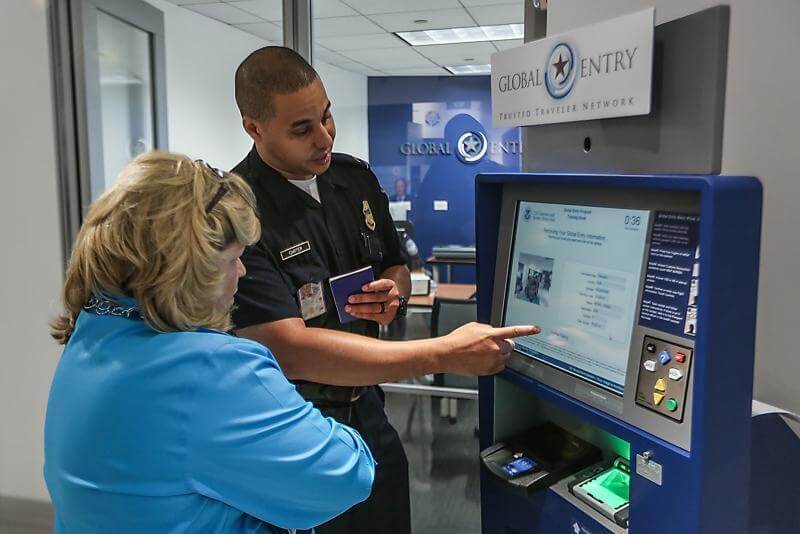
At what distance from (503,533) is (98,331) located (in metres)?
0.92

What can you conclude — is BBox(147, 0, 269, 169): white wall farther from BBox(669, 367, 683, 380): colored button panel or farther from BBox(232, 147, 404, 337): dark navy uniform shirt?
BBox(669, 367, 683, 380): colored button panel

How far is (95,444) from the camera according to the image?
0.88 metres

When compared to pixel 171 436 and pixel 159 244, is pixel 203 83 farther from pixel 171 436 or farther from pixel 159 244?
pixel 171 436

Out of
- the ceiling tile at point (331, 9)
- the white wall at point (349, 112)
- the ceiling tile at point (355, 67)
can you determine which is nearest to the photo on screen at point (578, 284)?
the white wall at point (349, 112)

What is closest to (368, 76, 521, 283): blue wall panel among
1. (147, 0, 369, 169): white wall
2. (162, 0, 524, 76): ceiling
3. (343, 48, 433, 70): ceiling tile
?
(343, 48, 433, 70): ceiling tile

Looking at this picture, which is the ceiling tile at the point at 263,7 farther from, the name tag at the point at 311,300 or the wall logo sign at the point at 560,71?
the wall logo sign at the point at 560,71

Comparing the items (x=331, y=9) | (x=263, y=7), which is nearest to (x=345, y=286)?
(x=331, y=9)

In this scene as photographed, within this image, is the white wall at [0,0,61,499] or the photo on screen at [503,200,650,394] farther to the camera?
the white wall at [0,0,61,499]

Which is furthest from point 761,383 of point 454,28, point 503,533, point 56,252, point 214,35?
point 214,35

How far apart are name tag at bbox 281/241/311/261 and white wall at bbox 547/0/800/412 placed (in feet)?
3.11

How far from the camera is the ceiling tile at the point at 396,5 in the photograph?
3814 millimetres

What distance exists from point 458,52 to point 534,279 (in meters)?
3.03

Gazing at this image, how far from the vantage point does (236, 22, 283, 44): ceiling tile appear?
4.25 meters

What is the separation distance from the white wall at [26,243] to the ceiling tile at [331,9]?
1682 millimetres
